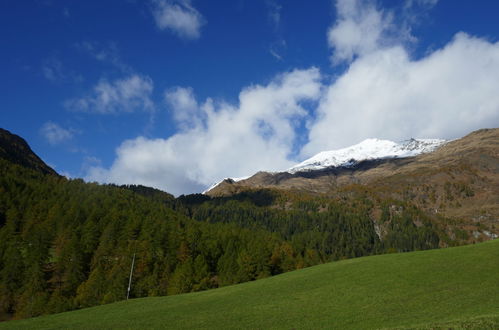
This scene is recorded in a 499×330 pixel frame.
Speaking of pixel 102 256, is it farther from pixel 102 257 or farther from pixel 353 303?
pixel 353 303

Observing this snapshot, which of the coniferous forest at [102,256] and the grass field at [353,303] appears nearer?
the grass field at [353,303]

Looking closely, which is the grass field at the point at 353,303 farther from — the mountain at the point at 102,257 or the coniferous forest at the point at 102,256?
the coniferous forest at the point at 102,256

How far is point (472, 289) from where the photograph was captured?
33.1m

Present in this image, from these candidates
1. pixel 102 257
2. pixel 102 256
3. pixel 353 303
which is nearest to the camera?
pixel 353 303

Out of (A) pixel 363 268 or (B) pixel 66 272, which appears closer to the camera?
(A) pixel 363 268

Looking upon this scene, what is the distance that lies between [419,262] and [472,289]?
50.9 feet

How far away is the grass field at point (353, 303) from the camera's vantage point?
28.4m

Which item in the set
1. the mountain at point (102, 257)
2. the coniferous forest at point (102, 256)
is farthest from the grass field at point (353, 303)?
the coniferous forest at point (102, 256)

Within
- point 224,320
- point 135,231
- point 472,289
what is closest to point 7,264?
point 135,231

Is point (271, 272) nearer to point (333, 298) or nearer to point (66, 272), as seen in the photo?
point (66, 272)

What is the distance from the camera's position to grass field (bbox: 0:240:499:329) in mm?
28359

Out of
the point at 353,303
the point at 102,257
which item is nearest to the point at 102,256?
the point at 102,257

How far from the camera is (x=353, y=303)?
35094mm

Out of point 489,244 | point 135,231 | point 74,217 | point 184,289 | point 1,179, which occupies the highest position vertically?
point 1,179
